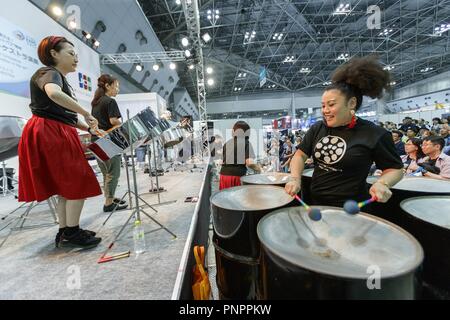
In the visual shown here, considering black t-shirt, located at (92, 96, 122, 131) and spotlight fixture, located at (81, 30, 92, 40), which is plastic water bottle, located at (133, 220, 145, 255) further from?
spotlight fixture, located at (81, 30, 92, 40)

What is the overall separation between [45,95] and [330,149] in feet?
4.78

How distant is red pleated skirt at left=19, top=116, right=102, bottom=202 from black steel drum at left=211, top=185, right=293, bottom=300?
29.8 inches

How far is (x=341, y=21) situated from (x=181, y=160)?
8082 mm

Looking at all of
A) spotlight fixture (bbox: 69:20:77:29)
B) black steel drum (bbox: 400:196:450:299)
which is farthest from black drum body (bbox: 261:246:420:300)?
spotlight fixture (bbox: 69:20:77:29)

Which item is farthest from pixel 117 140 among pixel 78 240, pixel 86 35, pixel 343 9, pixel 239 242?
pixel 343 9

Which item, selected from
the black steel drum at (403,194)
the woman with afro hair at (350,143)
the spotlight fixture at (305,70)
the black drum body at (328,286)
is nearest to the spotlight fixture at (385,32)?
the spotlight fixture at (305,70)

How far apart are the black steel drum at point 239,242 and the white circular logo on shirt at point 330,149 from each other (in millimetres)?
245

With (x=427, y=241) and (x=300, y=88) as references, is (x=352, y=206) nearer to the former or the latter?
(x=427, y=241)

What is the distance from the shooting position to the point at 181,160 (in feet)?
20.9

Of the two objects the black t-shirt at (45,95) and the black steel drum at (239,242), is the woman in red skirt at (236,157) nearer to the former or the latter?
the black steel drum at (239,242)

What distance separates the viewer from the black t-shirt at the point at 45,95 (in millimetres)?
1208

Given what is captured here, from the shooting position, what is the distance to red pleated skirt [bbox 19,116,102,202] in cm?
122

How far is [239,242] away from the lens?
99cm

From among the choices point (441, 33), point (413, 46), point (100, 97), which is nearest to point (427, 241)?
point (100, 97)
